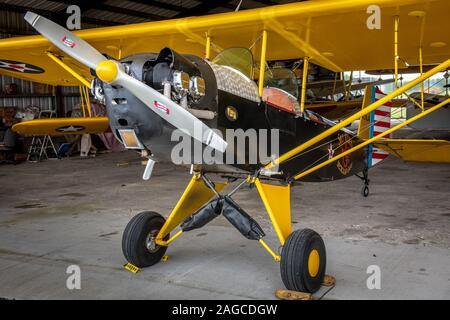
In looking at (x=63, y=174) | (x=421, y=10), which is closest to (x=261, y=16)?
(x=421, y=10)

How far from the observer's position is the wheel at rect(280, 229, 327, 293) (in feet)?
9.82

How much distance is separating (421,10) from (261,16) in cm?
118

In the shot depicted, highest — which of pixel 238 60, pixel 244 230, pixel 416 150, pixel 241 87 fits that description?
pixel 238 60

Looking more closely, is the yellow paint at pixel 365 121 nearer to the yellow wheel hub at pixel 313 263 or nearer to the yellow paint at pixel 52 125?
the yellow wheel hub at pixel 313 263

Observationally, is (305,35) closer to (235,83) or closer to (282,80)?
(282,80)

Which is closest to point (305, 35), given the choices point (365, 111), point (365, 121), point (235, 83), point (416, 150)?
point (365, 111)

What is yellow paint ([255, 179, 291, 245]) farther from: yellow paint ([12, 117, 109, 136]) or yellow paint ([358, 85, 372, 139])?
yellow paint ([12, 117, 109, 136])

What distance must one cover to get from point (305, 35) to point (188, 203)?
5.61ft

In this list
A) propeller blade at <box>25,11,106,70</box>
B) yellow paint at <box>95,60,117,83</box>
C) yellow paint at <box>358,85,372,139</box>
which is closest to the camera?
yellow paint at <box>95,60,117,83</box>

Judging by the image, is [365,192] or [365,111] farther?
[365,192]

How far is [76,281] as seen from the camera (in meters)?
3.32

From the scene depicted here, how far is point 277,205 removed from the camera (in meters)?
3.33

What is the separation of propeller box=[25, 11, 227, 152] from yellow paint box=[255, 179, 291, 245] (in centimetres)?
72

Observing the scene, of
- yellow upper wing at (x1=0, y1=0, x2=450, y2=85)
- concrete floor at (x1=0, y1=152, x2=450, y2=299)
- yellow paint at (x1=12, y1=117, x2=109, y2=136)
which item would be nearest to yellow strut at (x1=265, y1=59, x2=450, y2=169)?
yellow upper wing at (x1=0, y1=0, x2=450, y2=85)
